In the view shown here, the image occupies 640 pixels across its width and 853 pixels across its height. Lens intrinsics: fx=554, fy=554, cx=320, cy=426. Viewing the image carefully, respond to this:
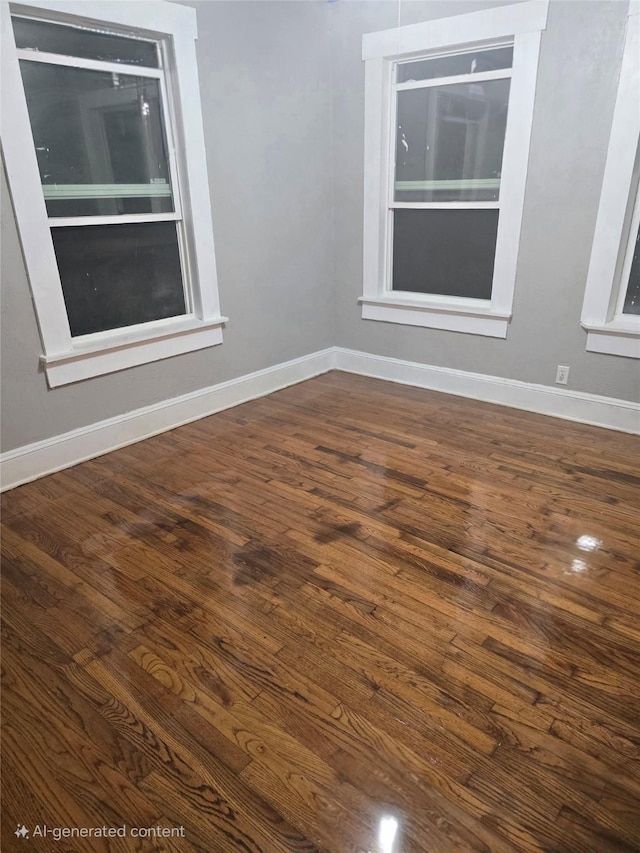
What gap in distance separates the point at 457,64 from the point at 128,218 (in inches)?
89.7

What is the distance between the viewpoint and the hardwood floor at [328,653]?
1.36 m

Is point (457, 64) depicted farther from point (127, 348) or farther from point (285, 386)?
point (127, 348)

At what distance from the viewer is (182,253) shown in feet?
11.4

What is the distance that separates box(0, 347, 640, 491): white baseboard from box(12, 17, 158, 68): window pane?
6.15 ft

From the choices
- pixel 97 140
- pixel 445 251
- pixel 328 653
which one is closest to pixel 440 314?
pixel 445 251

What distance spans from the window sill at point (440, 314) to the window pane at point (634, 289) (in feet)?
2.23

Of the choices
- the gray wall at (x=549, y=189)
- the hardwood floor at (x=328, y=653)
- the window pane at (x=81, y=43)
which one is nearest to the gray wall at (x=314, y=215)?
the gray wall at (x=549, y=189)

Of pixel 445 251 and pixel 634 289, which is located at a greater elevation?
pixel 445 251

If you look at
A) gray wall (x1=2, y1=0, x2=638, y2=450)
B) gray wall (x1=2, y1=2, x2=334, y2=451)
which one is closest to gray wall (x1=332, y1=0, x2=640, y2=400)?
gray wall (x1=2, y1=0, x2=638, y2=450)

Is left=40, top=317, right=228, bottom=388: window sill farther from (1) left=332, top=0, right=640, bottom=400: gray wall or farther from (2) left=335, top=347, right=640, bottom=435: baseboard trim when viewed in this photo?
(1) left=332, top=0, right=640, bottom=400: gray wall

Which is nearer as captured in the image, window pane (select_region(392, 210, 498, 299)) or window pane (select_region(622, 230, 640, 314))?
window pane (select_region(622, 230, 640, 314))

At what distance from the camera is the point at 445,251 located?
390 centimetres

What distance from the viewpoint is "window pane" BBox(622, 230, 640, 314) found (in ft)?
10.5

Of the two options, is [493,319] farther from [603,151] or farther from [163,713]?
[163,713]
